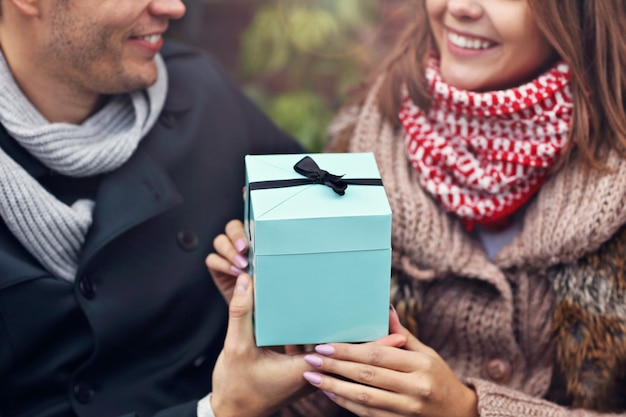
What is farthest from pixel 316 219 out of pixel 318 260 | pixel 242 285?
pixel 242 285

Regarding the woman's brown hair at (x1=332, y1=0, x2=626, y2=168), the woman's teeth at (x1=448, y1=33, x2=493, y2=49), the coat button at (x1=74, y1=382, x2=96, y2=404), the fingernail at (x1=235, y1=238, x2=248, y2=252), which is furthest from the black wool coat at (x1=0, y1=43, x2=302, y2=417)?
the woman's brown hair at (x1=332, y1=0, x2=626, y2=168)

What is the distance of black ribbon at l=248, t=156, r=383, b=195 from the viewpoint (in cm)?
121

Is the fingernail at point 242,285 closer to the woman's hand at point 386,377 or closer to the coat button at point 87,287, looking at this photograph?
the woman's hand at point 386,377

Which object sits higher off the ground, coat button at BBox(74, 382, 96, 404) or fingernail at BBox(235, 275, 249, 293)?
fingernail at BBox(235, 275, 249, 293)

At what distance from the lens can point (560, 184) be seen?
4.95ft

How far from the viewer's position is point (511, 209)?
61.2 inches

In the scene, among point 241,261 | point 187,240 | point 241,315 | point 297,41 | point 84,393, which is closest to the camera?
point 241,315

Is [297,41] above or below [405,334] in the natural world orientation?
above

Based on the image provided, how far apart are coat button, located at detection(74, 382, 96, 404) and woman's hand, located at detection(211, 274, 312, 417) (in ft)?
1.06

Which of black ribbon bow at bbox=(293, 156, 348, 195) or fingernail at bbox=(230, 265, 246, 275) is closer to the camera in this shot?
black ribbon bow at bbox=(293, 156, 348, 195)

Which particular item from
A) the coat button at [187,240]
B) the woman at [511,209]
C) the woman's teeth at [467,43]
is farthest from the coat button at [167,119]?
the woman's teeth at [467,43]

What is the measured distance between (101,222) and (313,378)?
56cm

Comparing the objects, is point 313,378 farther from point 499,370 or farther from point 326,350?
point 499,370

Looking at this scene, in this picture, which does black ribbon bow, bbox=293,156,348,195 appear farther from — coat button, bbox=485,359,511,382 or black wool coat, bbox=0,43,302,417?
coat button, bbox=485,359,511,382
